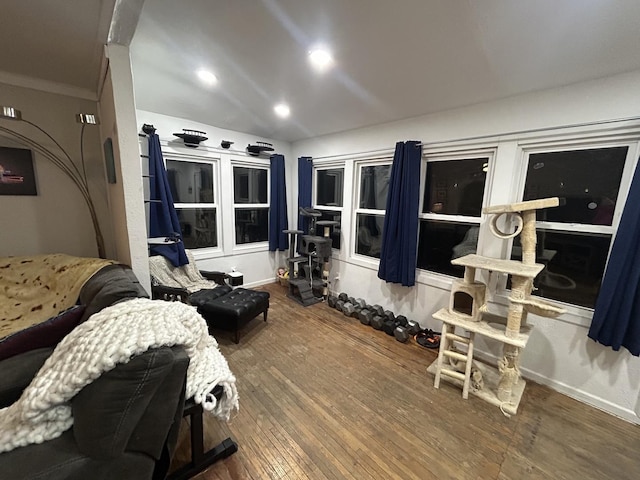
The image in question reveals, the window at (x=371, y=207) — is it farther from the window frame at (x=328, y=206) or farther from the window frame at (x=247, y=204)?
the window frame at (x=247, y=204)

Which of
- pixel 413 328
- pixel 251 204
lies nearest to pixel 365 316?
pixel 413 328

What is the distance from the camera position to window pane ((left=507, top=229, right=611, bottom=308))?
189cm

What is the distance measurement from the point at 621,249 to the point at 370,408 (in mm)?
1971

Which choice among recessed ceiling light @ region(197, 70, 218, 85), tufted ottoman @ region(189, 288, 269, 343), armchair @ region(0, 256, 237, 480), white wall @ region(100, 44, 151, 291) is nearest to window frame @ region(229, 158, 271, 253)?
tufted ottoman @ region(189, 288, 269, 343)

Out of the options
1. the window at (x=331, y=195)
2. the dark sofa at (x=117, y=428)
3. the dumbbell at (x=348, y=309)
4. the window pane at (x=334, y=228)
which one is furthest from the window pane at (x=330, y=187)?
the dark sofa at (x=117, y=428)

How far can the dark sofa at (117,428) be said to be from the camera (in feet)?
2.51

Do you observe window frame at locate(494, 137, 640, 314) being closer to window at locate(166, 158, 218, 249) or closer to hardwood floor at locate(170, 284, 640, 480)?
hardwood floor at locate(170, 284, 640, 480)

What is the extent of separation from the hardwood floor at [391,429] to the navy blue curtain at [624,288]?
61 cm

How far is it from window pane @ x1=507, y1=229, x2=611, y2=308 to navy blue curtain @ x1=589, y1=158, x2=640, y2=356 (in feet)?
0.68

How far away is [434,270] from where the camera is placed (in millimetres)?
2758

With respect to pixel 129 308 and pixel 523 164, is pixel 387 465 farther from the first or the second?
pixel 523 164

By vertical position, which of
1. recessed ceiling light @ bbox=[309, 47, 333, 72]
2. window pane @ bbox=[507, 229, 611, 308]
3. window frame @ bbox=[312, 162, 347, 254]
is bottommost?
window pane @ bbox=[507, 229, 611, 308]

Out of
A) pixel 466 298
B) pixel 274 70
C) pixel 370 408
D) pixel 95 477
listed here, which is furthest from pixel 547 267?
pixel 95 477

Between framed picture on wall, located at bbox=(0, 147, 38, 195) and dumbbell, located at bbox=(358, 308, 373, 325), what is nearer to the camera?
framed picture on wall, located at bbox=(0, 147, 38, 195)
